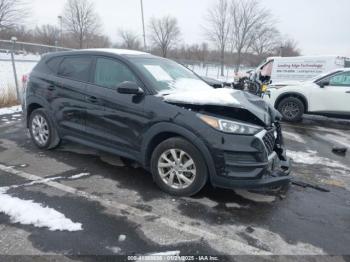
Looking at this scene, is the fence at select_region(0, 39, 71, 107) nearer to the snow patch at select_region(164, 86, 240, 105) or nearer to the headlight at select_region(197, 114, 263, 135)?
the snow patch at select_region(164, 86, 240, 105)

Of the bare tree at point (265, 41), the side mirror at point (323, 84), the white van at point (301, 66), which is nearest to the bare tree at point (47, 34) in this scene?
the bare tree at point (265, 41)

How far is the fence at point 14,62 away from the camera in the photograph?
31.2ft

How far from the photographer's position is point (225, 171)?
11.2 feet

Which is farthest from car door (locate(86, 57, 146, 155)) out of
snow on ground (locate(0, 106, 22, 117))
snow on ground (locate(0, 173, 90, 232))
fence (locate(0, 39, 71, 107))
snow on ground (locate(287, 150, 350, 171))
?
snow on ground (locate(0, 106, 22, 117))

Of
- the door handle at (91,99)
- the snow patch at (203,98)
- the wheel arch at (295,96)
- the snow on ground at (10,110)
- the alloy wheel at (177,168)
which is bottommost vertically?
the snow on ground at (10,110)

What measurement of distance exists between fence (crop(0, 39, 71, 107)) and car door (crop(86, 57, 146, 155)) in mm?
4041

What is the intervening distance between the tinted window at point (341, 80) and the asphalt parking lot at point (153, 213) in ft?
13.7

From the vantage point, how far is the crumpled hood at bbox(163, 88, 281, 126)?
11.6 feet

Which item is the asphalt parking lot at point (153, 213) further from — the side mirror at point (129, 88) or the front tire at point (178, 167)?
the side mirror at point (129, 88)

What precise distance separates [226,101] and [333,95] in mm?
6331

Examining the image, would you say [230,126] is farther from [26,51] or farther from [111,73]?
[26,51]

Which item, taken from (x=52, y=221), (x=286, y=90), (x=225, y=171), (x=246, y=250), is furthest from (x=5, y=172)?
(x=286, y=90)

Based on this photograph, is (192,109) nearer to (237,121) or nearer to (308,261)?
Result: (237,121)

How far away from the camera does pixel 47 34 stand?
50.4 metres
